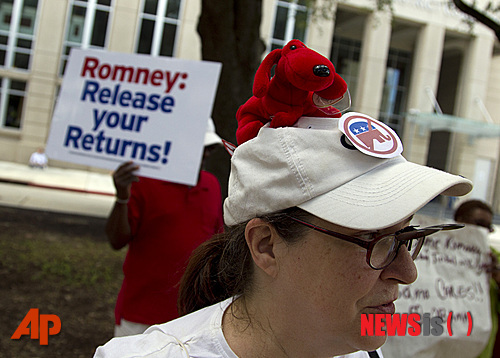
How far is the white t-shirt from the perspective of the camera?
3.70 feet

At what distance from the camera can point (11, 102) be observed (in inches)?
883

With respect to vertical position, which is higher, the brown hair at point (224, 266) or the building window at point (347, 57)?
the building window at point (347, 57)

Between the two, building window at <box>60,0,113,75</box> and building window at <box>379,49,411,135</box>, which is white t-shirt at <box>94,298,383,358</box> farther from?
building window at <box>379,49,411,135</box>

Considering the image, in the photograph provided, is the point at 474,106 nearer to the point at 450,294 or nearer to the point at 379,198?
the point at 450,294

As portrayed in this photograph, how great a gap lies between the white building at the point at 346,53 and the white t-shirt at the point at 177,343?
21154 mm

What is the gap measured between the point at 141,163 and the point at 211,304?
1.67 meters

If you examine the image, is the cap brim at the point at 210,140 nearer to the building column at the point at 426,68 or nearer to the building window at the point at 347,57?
the building column at the point at 426,68

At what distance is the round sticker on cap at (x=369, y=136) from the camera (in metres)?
1.14

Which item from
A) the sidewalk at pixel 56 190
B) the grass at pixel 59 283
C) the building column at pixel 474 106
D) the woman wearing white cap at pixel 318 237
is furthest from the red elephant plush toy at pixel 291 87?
the building column at pixel 474 106

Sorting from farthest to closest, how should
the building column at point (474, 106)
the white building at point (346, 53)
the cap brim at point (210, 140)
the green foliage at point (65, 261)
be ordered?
the building column at point (474, 106)
the white building at point (346, 53)
the green foliage at point (65, 261)
the cap brim at point (210, 140)

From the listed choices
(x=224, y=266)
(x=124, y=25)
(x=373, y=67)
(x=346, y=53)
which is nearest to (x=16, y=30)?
(x=124, y=25)

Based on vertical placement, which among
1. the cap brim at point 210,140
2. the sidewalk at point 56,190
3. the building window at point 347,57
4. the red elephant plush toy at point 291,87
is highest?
the building window at point 347,57

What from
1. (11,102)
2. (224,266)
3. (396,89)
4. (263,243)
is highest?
(396,89)

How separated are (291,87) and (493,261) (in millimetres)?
2641
